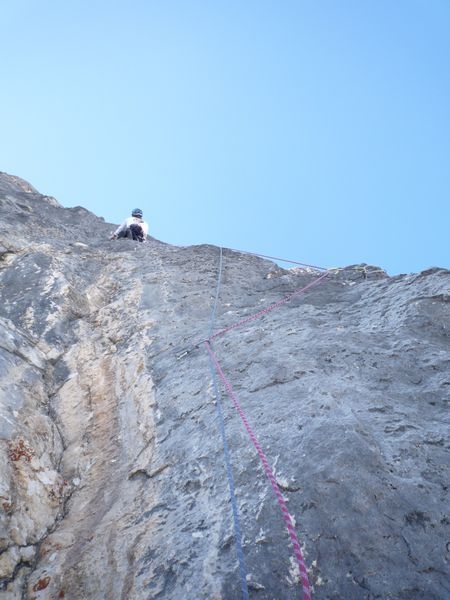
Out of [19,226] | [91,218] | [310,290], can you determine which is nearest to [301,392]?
[310,290]

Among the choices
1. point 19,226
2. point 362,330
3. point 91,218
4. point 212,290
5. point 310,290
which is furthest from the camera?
point 91,218

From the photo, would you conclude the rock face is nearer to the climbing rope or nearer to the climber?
the climbing rope

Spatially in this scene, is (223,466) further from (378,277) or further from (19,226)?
(19,226)

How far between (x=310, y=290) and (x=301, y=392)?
3060 millimetres

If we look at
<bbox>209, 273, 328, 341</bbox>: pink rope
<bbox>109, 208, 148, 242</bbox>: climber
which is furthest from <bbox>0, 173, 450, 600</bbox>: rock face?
<bbox>109, 208, 148, 242</bbox>: climber

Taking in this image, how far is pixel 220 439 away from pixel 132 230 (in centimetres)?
781

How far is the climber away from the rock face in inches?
141

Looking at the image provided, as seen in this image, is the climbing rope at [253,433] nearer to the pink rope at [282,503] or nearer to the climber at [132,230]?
the pink rope at [282,503]

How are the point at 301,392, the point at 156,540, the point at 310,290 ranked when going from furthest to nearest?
the point at 310,290, the point at 301,392, the point at 156,540

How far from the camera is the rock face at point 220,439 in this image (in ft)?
8.69

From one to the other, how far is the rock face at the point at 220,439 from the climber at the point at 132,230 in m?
3.59

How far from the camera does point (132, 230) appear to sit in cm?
1070

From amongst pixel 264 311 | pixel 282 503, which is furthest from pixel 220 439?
pixel 264 311

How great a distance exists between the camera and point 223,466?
344cm
